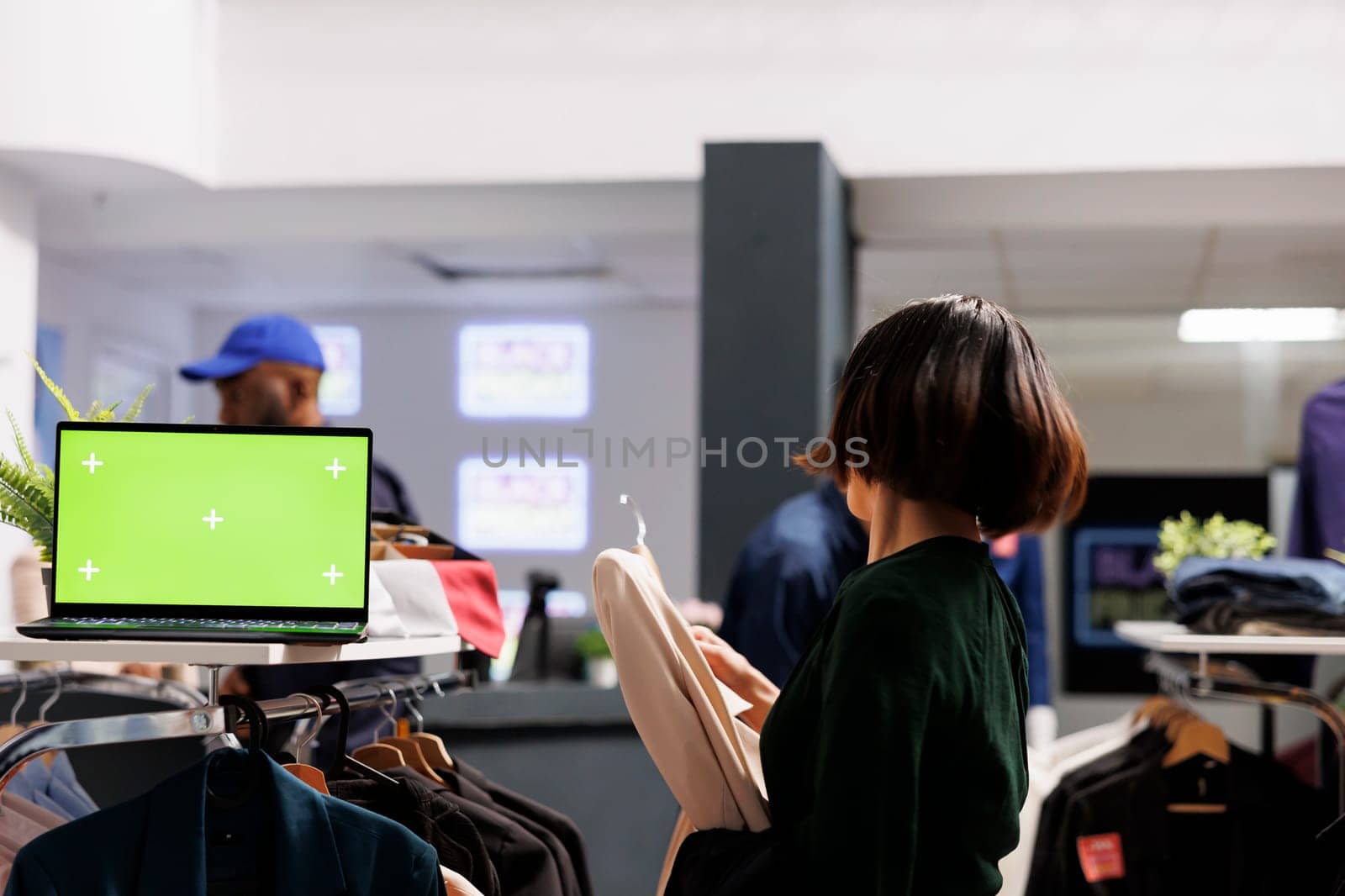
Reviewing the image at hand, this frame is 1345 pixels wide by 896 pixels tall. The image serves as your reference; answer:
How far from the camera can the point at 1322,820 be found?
96.2 inches

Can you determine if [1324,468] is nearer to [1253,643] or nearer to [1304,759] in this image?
[1253,643]

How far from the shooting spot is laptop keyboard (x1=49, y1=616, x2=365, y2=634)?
1.38m

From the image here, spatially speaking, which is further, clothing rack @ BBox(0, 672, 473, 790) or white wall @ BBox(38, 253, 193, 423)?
white wall @ BBox(38, 253, 193, 423)

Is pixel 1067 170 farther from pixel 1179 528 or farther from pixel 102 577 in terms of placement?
pixel 102 577

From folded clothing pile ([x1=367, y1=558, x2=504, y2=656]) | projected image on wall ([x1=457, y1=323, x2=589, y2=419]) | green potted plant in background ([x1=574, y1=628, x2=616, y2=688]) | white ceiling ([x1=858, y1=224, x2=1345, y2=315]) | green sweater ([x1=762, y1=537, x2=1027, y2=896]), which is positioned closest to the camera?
green sweater ([x1=762, y1=537, x2=1027, y2=896])

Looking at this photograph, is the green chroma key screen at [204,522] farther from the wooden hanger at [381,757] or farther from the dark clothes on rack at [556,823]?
the dark clothes on rack at [556,823]

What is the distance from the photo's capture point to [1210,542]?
9.41 feet

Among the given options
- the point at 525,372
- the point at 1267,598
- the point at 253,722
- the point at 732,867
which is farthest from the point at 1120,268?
the point at 253,722

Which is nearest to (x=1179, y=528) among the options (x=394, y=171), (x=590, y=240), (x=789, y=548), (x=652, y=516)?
(x=789, y=548)

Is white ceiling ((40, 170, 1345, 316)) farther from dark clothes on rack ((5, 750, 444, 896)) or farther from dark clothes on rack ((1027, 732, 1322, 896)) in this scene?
dark clothes on rack ((5, 750, 444, 896))

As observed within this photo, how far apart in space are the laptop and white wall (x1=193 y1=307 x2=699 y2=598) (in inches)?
258

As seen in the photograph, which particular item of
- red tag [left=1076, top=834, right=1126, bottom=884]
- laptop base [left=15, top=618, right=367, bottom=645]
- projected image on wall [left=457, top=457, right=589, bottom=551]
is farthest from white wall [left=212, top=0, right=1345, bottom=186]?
projected image on wall [left=457, top=457, right=589, bottom=551]

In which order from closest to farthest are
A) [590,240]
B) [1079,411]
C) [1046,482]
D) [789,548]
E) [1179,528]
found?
[1046,482]
[789,548]
[1179,528]
[590,240]
[1079,411]

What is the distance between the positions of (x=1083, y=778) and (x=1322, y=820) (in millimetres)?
409
